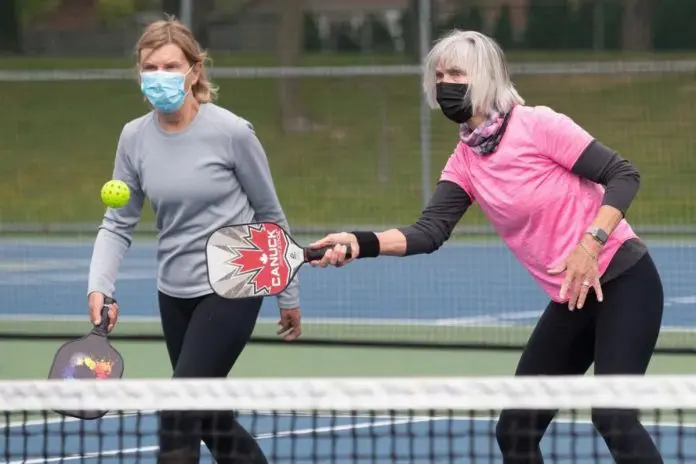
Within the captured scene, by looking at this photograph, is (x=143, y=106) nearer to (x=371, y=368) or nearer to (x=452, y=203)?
(x=371, y=368)

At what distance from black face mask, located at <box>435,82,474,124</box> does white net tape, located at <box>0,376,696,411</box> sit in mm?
942

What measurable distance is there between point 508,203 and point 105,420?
302cm

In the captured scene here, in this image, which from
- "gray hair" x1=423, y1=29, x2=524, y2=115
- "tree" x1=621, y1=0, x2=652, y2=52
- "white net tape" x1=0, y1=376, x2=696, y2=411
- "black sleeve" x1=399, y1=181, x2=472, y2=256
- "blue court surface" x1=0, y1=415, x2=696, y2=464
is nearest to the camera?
"white net tape" x1=0, y1=376, x2=696, y2=411

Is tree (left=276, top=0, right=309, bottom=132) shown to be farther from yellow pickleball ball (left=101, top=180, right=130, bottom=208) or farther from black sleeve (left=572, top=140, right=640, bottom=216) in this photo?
black sleeve (left=572, top=140, right=640, bottom=216)

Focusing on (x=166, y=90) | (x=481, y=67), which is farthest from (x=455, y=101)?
(x=166, y=90)

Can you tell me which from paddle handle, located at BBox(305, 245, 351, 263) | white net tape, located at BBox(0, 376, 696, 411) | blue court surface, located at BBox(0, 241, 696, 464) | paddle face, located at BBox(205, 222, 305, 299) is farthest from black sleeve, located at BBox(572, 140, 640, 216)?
blue court surface, located at BBox(0, 241, 696, 464)

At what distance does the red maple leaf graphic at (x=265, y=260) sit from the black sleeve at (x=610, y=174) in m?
0.88

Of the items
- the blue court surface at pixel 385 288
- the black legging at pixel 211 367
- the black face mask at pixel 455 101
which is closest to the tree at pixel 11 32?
the blue court surface at pixel 385 288

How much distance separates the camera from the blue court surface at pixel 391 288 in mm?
11188

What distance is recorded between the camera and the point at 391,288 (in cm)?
1212

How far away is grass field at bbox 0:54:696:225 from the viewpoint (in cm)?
1323

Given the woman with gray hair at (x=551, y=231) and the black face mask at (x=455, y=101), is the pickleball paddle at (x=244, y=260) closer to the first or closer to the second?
the woman with gray hair at (x=551, y=231)

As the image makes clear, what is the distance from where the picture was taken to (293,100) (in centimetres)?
1369

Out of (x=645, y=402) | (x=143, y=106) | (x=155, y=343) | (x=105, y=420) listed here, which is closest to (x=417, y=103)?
(x=143, y=106)
